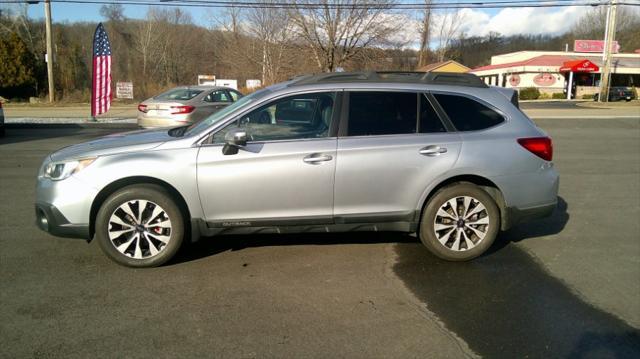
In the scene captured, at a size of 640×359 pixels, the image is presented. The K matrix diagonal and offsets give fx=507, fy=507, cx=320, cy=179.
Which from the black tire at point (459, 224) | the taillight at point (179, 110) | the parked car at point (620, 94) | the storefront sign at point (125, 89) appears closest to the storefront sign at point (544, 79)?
the parked car at point (620, 94)

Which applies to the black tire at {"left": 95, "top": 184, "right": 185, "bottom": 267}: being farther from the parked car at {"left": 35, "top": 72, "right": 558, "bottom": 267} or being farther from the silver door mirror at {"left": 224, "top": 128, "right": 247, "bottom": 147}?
the silver door mirror at {"left": 224, "top": 128, "right": 247, "bottom": 147}

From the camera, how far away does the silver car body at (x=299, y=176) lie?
4602 mm

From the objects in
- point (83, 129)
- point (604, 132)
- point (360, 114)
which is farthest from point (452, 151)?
point (83, 129)

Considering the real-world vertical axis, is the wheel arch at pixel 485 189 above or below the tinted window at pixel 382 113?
below

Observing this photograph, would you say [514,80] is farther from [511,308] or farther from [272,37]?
[511,308]

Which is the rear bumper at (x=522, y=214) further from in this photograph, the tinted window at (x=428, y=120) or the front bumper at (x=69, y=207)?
the front bumper at (x=69, y=207)

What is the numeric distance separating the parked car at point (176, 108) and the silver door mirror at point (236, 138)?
834 cm

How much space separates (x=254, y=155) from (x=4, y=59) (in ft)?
138

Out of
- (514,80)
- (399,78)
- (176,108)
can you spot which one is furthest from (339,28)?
(514,80)

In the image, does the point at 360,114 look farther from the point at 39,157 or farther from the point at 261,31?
the point at 261,31

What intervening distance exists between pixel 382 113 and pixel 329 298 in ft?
6.18

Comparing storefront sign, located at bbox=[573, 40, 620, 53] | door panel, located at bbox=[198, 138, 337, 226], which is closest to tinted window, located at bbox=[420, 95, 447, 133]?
door panel, located at bbox=[198, 138, 337, 226]

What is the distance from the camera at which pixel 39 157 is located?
1116cm

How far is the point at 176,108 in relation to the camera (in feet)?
42.7
